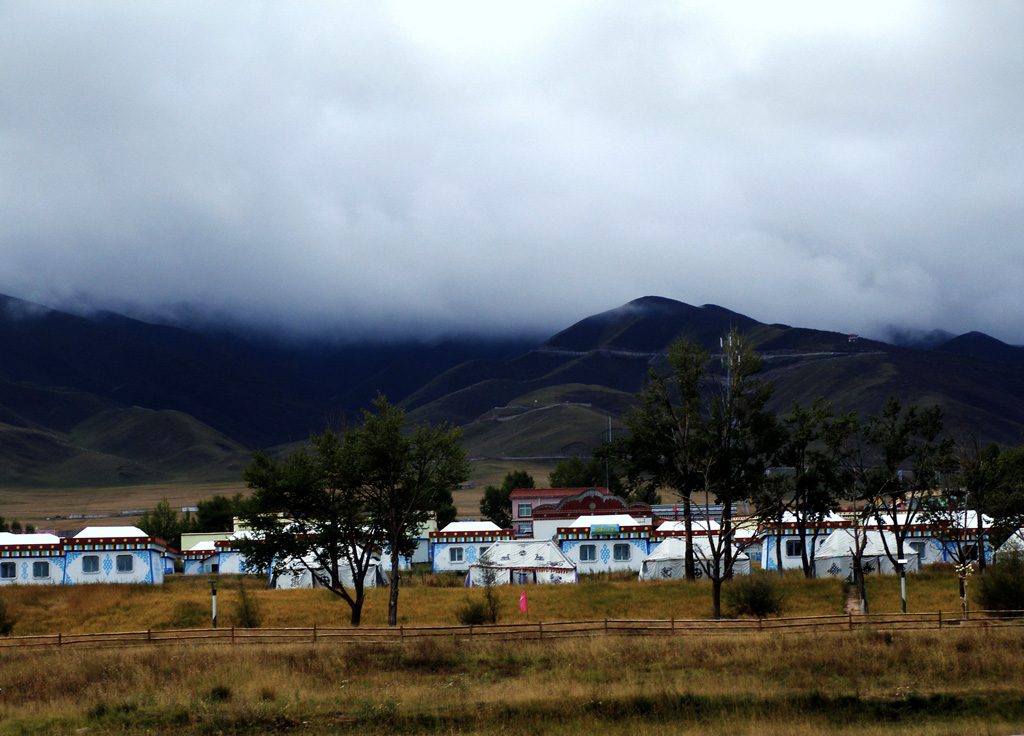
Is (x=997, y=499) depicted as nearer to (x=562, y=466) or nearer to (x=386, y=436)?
(x=386, y=436)

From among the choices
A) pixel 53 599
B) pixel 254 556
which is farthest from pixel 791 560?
pixel 53 599

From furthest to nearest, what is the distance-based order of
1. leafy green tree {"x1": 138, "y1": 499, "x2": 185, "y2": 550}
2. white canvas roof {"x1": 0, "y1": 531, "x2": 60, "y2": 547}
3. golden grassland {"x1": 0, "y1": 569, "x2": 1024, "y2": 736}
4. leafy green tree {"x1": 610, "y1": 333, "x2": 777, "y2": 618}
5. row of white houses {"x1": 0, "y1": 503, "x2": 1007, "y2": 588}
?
leafy green tree {"x1": 138, "y1": 499, "x2": 185, "y2": 550} → white canvas roof {"x1": 0, "y1": 531, "x2": 60, "y2": 547} → row of white houses {"x1": 0, "y1": 503, "x2": 1007, "y2": 588} → leafy green tree {"x1": 610, "y1": 333, "x2": 777, "y2": 618} → golden grassland {"x1": 0, "y1": 569, "x2": 1024, "y2": 736}

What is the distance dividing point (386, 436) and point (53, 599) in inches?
904

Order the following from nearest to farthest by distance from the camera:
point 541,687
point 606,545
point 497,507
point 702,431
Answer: point 541,687 < point 702,431 < point 606,545 < point 497,507

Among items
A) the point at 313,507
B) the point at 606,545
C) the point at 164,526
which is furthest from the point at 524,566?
the point at 164,526

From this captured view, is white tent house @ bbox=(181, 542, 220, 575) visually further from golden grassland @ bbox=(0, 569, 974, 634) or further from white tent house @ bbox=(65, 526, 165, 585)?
golden grassland @ bbox=(0, 569, 974, 634)

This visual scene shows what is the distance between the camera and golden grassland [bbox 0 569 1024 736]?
29234 mm

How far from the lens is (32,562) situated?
222 ft

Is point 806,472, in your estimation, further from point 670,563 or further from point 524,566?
point 524,566

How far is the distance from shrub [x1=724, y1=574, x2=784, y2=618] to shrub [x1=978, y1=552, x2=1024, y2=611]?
337 inches

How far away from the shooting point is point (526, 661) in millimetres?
34906

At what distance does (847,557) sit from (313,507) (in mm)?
32985

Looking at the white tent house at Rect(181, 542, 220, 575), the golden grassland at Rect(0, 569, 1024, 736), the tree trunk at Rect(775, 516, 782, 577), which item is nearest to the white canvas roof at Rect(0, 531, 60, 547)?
the white tent house at Rect(181, 542, 220, 575)

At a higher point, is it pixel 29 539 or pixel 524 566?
pixel 29 539
